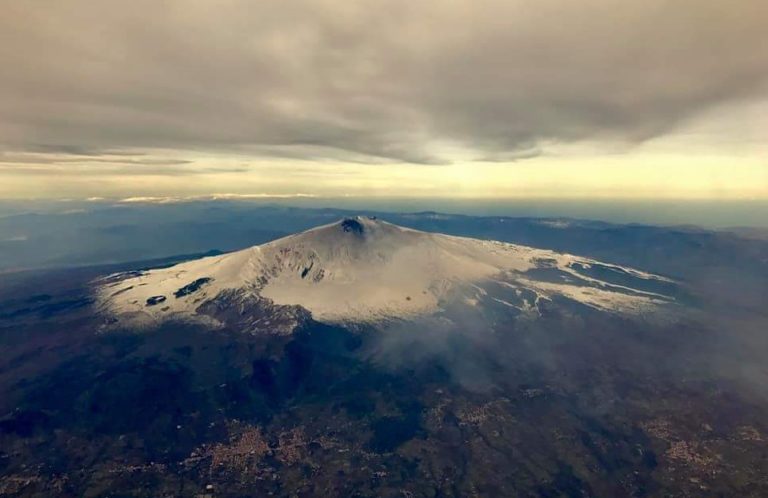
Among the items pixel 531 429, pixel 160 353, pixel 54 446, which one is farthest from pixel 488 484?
pixel 160 353

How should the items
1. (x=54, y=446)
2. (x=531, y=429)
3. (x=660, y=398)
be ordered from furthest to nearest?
1. (x=660, y=398)
2. (x=531, y=429)
3. (x=54, y=446)

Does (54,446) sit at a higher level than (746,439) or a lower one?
lower

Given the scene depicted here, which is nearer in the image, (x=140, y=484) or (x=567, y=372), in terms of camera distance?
(x=140, y=484)

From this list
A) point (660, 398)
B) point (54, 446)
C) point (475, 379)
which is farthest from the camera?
point (475, 379)

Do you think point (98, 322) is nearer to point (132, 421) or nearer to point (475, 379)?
point (132, 421)

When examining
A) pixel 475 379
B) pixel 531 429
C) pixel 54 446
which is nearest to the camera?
pixel 54 446

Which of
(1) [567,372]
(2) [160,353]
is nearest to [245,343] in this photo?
(2) [160,353]

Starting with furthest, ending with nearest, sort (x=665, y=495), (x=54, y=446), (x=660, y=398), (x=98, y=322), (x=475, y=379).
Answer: (x=98, y=322)
(x=475, y=379)
(x=660, y=398)
(x=54, y=446)
(x=665, y=495)

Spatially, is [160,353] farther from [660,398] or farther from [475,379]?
[660,398]

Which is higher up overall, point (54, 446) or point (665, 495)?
point (665, 495)
